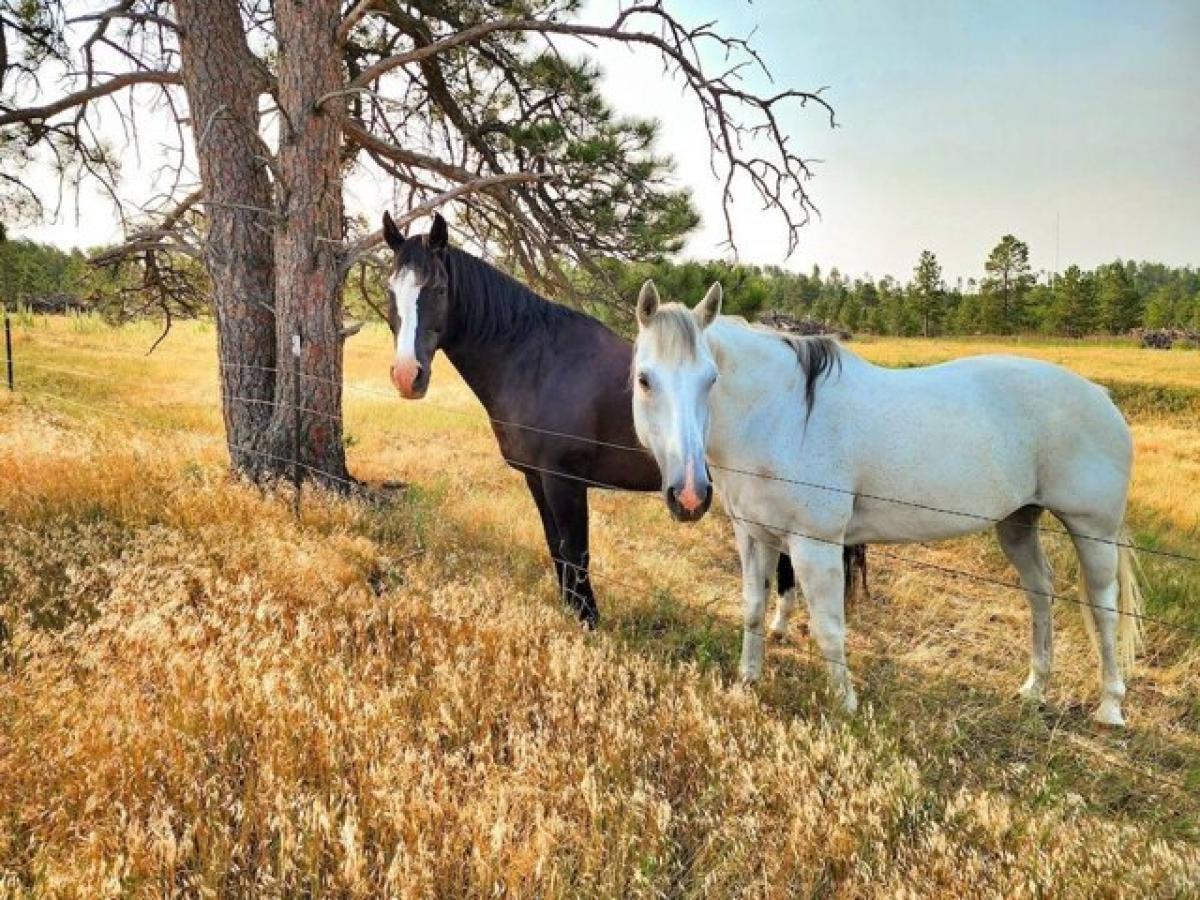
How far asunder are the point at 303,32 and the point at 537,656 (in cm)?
487

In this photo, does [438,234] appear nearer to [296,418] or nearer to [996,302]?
[296,418]

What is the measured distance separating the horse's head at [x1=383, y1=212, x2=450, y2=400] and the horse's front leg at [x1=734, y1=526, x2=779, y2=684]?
1970mm

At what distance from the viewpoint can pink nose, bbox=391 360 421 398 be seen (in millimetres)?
3727

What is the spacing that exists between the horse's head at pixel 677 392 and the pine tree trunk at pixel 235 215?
3.76 meters

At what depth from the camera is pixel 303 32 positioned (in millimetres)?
4961

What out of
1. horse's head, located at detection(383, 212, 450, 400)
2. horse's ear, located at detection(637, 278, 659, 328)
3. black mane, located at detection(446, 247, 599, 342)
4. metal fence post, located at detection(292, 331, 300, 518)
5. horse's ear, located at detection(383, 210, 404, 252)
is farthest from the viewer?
metal fence post, located at detection(292, 331, 300, 518)

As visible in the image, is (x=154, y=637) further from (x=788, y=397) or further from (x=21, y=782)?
(x=788, y=397)

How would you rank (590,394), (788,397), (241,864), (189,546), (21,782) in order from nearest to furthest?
(241,864) → (21,782) → (788,397) → (189,546) → (590,394)

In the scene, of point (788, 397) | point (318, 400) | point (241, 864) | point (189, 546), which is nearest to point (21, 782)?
point (241, 864)

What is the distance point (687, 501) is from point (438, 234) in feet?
8.15

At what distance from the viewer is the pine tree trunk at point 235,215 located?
5172mm

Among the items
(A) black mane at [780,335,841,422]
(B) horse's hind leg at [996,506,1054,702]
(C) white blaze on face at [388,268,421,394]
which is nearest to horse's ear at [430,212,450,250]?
(C) white blaze on face at [388,268,421,394]

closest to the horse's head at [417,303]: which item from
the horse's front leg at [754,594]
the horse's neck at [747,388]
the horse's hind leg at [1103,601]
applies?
the horse's neck at [747,388]

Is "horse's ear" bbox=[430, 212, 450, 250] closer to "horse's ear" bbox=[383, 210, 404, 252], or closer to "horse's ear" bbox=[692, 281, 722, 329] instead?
"horse's ear" bbox=[383, 210, 404, 252]
